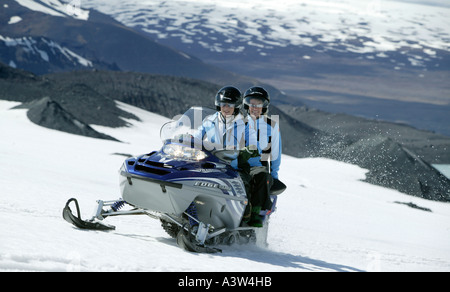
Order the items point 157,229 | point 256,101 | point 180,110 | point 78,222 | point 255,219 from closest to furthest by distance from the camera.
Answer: point 78,222
point 255,219
point 256,101
point 157,229
point 180,110

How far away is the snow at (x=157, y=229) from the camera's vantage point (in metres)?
6.13

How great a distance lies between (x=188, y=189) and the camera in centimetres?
710

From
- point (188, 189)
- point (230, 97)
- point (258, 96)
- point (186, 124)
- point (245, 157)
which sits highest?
point (230, 97)

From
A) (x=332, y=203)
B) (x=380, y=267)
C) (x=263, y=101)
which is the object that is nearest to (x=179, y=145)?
(x=263, y=101)

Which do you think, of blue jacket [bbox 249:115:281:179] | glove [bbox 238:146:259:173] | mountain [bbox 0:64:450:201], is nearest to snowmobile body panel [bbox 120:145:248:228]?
glove [bbox 238:146:259:173]

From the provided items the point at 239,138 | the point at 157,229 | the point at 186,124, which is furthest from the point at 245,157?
the point at 157,229

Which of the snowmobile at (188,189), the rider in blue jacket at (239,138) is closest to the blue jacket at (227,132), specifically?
the rider in blue jacket at (239,138)

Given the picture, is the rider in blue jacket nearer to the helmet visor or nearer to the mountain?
the helmet visor

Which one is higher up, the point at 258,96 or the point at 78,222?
the point at 258,96

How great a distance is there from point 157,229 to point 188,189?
2.13 meters

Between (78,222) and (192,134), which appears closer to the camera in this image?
(78,222)

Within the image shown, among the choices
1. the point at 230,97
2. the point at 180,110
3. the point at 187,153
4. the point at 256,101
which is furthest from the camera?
the point at 180,110

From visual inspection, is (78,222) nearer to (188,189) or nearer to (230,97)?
(188,189)
